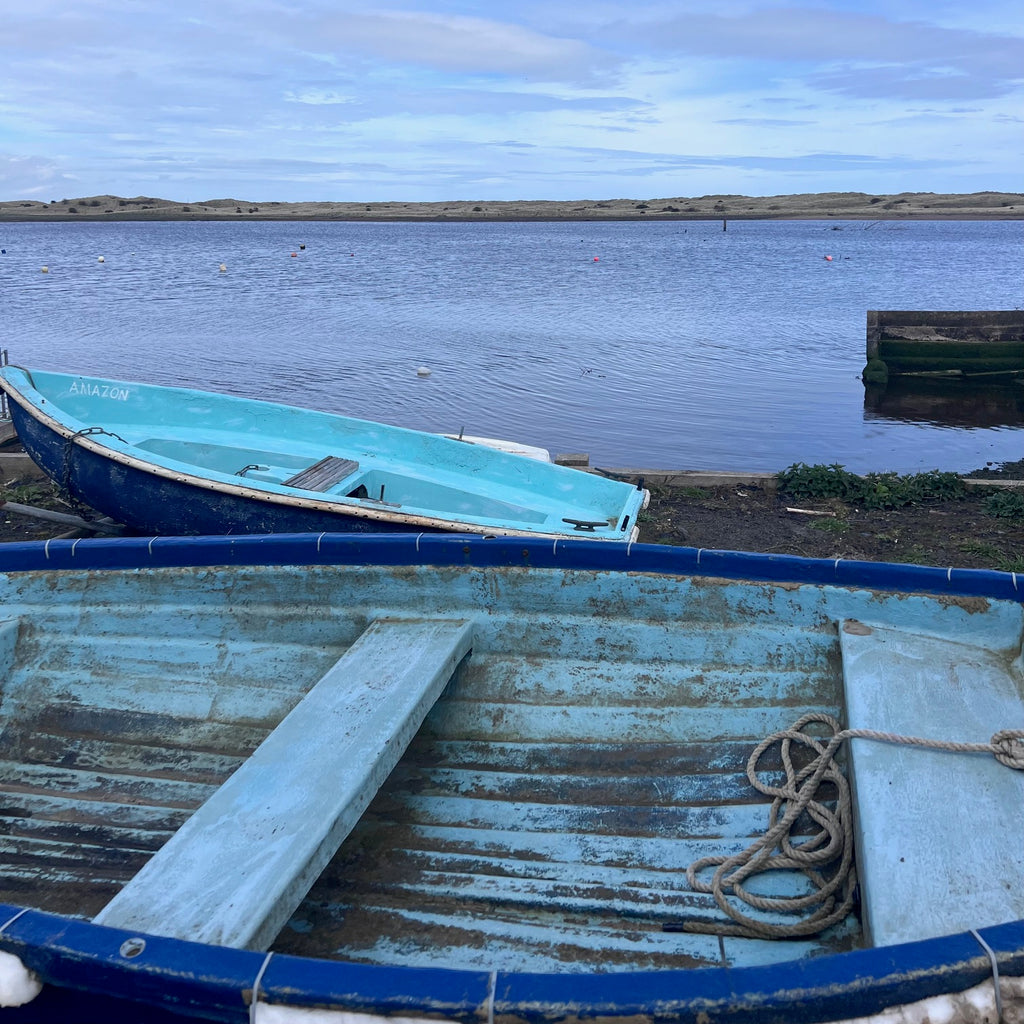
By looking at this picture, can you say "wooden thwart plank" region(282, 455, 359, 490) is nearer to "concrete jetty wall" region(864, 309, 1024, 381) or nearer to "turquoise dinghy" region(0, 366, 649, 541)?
"turquoise dinghy" region(0, 366, 649, 541)

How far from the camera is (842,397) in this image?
55.2 feet

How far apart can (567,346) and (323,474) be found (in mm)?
16066

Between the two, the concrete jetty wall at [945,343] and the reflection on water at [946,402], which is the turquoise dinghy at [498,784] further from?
the concrete jetty wall at [945,343]

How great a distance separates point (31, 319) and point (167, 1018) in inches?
1197

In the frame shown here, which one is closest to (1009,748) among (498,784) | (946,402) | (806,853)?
(806,853)

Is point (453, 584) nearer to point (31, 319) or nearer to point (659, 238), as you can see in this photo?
point (31, 319)

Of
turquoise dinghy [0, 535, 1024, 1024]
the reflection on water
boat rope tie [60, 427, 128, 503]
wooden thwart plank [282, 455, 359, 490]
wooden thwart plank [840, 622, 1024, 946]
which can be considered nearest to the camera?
turquoise dinghy [0, 535, 1024, 1024]

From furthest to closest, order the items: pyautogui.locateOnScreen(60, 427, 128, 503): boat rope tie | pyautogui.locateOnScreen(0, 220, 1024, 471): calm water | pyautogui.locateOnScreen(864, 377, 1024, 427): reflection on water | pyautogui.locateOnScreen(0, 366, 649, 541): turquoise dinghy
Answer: pyautogui.locateOnScreen(864, 377, 1024, 427): reflection on water
pyautogui.locateOnScreen(0, 220, 1024, 471): calm water
pyautogui.locateOnScreen(60, 427, 128, 503): boat rope tie
pyautogui.locateOnScreen(0, 366, 649, 541): turquoise dinghy

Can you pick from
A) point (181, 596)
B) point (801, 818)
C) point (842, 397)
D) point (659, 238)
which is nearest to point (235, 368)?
point (842, 397)

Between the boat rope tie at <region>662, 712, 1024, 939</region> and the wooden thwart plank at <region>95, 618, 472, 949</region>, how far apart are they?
3.61 feet

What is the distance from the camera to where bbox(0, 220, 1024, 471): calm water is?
562 inches

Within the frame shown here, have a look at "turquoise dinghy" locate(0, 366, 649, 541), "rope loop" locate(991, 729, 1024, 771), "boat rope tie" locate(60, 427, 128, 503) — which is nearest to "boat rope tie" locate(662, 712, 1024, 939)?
"rope loop" locate(991, 729, 1024, 771)

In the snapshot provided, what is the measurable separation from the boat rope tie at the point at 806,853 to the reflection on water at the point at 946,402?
13259 millimetres

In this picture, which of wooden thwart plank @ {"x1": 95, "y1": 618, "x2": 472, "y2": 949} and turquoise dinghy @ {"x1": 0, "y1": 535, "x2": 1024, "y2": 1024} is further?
wooden thwart plank @ {"x1": 95, "y1": 618, "x2": 472, "y2": 949}
